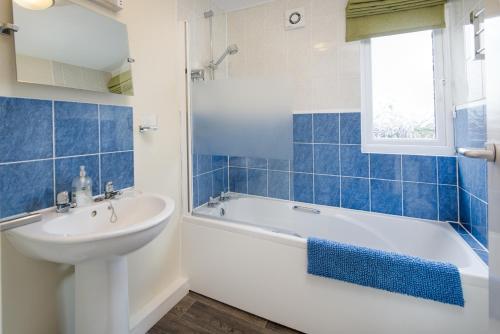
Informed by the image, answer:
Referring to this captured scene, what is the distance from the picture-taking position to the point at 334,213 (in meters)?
2.04

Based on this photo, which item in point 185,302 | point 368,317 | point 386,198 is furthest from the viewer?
point 386,198

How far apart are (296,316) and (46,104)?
1687 millimetres

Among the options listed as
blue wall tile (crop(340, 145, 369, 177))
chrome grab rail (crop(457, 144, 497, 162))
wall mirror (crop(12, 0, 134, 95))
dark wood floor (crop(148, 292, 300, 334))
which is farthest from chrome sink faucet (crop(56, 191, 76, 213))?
blue wall tile (crop(340, 145, 369, 177))

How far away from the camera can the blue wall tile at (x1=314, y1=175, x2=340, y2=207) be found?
208 centimetres

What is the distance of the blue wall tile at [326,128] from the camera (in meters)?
2.04

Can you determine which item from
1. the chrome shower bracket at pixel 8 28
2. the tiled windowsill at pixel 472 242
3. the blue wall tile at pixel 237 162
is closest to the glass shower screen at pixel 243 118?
the blue wall tile at pixel 237 162

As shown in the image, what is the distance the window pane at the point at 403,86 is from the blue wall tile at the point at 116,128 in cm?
180

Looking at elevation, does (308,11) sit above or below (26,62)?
above

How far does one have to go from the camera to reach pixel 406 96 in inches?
73.6

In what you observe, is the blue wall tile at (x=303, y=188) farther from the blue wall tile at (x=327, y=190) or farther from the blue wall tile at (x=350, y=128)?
the blue wall tile at (x=350, y=128)

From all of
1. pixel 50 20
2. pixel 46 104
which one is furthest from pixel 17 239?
pixel 50 20

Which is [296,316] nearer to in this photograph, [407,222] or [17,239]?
[407,222]

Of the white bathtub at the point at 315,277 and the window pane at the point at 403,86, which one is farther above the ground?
the window pane at the point at 403,86

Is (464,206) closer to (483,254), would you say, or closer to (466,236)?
(466,236)
